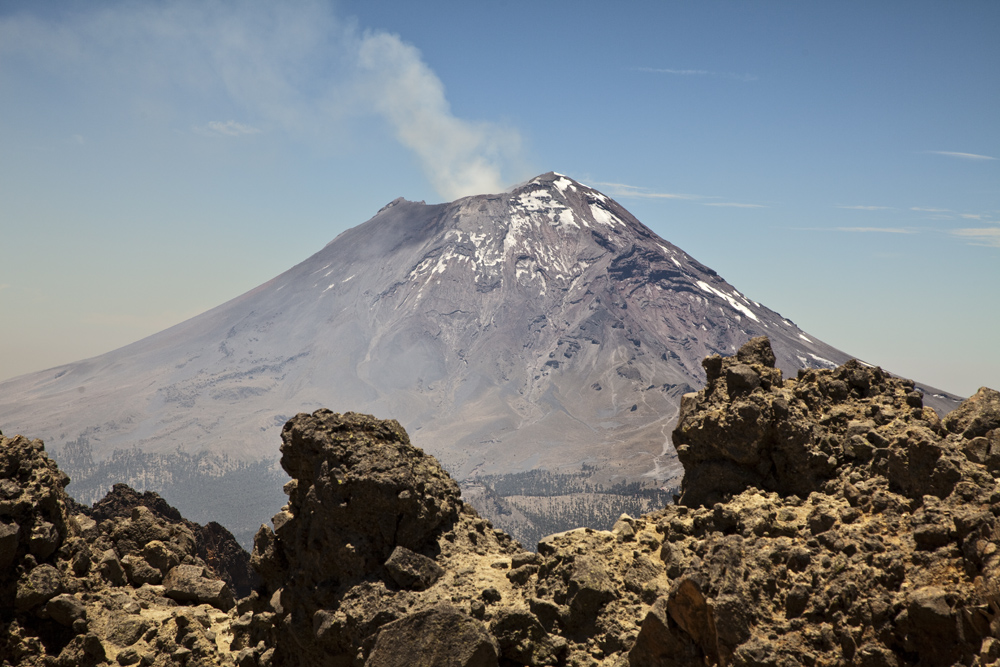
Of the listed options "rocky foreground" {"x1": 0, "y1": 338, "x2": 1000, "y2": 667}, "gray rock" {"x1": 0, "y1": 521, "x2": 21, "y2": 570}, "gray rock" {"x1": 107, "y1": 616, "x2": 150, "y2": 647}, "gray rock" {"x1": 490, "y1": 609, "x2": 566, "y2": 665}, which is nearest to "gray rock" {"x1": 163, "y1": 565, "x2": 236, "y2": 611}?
"rocky foreground" {"x1": 0, "y1": 338, "x2": 1000, "y2": 667}

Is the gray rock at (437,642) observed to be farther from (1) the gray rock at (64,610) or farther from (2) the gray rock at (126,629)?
(1) the gray rock at (64,610)

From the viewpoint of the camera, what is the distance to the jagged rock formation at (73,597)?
11.3 m

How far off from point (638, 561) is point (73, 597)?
8047 millimetres

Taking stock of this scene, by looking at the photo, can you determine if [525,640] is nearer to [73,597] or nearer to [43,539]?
[73,597]

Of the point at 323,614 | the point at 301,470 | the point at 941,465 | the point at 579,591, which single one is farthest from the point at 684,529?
the point at 301,470

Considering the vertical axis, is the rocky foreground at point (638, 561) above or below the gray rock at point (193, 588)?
above

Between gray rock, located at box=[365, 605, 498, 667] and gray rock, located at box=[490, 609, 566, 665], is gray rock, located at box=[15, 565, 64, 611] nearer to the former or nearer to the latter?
gray rock, located at box=[365, 605, 498, 667]

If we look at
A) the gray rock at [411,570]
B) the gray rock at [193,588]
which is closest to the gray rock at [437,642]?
the gray rock at [411,570]

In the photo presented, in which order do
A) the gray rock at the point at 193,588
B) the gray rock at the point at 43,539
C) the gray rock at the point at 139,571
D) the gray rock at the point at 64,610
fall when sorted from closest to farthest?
1. the gray rock at the point at 64,610
2. the gray rock at the point at 43,539
3. the gray rock at the point at 139,571
4. the gray rock at the point at 193,588

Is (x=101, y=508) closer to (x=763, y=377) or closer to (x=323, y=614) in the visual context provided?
(x=323, y=614)

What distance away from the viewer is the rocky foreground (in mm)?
7488

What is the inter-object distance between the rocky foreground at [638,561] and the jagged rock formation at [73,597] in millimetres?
31

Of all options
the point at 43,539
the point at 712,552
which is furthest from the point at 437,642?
the point at 43,539

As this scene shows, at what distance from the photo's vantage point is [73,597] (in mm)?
11812
